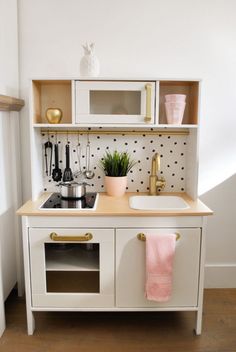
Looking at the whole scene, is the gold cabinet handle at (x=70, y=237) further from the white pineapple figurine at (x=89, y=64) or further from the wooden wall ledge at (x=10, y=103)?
the white pineapple figurine at (x=89, y=64)

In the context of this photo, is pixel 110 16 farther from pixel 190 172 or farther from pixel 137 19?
pixel 190 172

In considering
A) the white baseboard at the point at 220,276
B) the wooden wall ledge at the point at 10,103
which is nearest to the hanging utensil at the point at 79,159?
the wooden wall ledge at the point at 10,103

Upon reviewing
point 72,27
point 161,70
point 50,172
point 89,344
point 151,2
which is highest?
point 151,2

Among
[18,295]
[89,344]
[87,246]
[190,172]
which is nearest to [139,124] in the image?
[190,172]

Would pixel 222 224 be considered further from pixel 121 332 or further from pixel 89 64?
pixel 89 64

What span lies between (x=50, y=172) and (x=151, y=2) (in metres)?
1.37

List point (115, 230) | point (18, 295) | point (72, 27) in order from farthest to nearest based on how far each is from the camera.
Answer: point (18, 295)
point (72, 27)
point (115, 230)

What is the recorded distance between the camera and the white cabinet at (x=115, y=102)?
6.45 feet

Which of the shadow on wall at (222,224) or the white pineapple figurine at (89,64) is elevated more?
the white pineapple figurine at (89,64)

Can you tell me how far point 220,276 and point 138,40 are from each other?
1.85m

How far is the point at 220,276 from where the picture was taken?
8.14 ft

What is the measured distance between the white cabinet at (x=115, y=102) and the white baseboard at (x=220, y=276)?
1.28 m

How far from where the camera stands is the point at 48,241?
1.84 metres

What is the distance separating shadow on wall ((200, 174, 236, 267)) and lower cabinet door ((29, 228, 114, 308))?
955 mm
